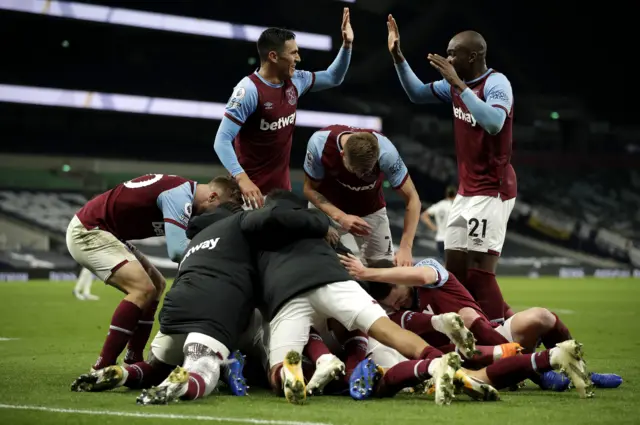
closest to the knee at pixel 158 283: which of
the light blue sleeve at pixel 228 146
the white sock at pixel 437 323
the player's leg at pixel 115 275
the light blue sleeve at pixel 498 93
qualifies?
the player's leg at pixel 115 275

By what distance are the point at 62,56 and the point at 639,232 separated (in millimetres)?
21104

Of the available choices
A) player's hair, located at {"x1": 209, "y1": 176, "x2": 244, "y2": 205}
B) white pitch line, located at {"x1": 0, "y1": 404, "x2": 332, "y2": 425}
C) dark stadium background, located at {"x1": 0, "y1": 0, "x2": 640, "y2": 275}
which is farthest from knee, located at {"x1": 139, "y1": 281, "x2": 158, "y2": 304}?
dark stadium background, located at {"x1": 0, "y1": 0, "x2": 640, "y2": 275}

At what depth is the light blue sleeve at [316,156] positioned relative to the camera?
24.8 feet

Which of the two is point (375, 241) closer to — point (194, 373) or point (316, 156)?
point (316, 156)

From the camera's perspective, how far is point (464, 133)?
7359 mm

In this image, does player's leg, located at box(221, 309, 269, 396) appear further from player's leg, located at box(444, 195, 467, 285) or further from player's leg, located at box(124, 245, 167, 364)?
player's leg, located at box(444, 195, 467, 285)

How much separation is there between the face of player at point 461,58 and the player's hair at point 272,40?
1.42 m

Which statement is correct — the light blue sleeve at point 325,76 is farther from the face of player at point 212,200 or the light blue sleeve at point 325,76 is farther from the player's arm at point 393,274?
the player's arm at point 393,274

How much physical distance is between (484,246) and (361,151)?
1.36m

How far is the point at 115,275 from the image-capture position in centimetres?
686

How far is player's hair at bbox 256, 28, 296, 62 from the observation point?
305 inches

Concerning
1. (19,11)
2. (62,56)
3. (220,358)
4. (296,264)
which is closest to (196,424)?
(220,358)

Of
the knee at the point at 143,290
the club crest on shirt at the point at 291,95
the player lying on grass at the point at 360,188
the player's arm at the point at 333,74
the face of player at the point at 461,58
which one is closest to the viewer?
the knee at the point at 143,290

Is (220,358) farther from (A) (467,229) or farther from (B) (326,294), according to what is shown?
(A) (467,229)
